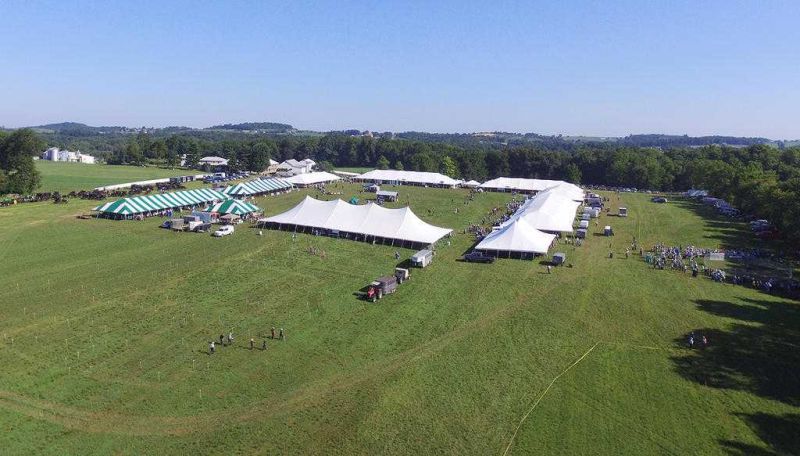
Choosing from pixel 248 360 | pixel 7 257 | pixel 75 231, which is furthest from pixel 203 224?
pixel 248 360

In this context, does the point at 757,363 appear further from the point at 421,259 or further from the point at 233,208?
the point at 233,208

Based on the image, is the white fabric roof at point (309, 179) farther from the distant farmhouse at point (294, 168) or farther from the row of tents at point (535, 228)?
the row of tents at point (535, 228)

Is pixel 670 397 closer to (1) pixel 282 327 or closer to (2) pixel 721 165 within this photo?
(1) pixel 282 327

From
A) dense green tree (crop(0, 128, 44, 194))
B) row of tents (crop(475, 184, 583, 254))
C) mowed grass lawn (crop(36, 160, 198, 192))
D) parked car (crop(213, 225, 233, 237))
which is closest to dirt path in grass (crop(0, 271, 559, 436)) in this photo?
row of tents (crop(475, 184, 583, 254))

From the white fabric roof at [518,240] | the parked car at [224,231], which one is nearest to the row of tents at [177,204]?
the parked car at [224,231]

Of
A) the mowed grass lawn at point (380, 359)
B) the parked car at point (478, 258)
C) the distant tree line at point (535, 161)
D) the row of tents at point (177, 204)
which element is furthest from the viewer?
the distant tree line at point (535, 161)

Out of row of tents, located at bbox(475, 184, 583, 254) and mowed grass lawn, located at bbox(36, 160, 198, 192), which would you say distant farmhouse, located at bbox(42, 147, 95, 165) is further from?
row of tents, located at bbox(475, 184, 583, 254)
